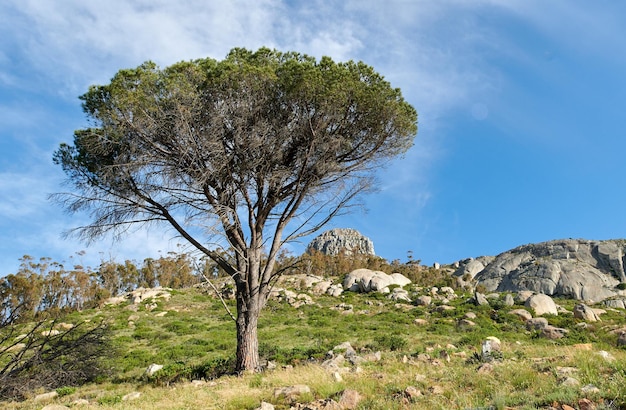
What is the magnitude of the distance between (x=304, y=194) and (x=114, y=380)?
7758 mm

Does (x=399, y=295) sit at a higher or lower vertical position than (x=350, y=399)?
higher

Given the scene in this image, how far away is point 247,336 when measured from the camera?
1107 cm

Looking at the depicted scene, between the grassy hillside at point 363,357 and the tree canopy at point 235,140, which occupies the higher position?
the tree canopy at point 235,140

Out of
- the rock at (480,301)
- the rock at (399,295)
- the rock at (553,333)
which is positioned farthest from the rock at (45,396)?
the rock at (480,301)

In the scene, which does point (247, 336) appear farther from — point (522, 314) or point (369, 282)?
point (369, 282)

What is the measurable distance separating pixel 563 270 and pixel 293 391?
3898cm

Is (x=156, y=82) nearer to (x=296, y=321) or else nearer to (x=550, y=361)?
(x=550, y=361)

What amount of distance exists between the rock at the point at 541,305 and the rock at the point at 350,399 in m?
20.8

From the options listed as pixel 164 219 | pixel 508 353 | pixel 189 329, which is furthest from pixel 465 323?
pixel 164 219

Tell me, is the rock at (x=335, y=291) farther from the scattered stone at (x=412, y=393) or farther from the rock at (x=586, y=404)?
the rock at (x=586, y=404)

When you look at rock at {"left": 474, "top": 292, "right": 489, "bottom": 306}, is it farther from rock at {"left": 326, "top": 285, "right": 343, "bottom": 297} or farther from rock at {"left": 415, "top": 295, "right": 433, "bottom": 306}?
rock at {"left": 326, "top": 285, "right": 343, "bottom": 297}

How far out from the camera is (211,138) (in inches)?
444

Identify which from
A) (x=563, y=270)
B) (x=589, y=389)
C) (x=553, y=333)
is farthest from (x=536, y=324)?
(x=563, y=270)

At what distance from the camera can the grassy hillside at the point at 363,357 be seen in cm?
578
